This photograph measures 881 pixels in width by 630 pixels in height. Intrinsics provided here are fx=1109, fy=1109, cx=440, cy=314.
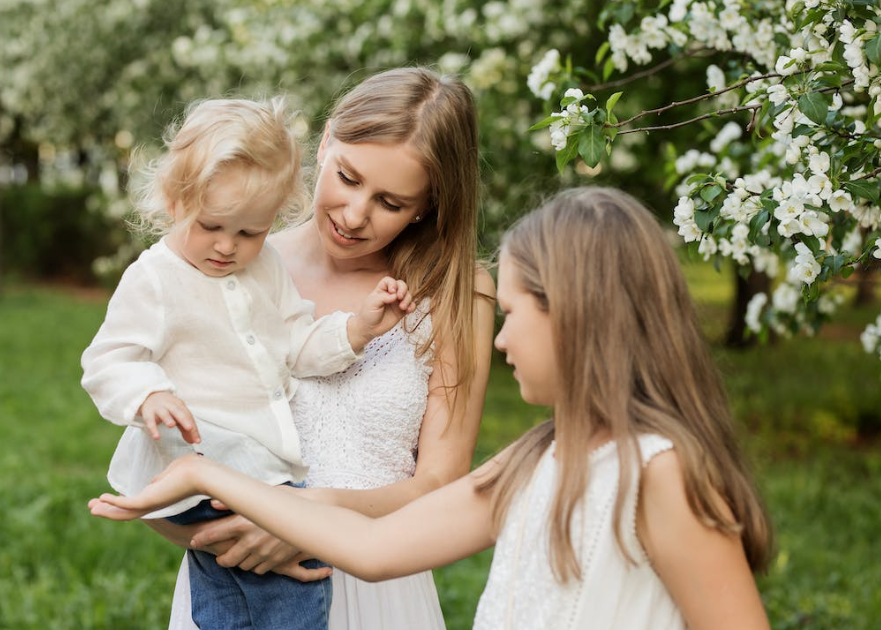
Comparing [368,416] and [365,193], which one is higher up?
[365,193]

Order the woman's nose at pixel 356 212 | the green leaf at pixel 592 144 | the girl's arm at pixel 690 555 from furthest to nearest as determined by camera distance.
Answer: the woman's nose at pixel 356 212 → the green leaf at pixel 592 144 → the girl's arm at pixel 690 555

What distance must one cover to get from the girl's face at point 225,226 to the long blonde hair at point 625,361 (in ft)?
2.23

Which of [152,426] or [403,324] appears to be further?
[403,324]

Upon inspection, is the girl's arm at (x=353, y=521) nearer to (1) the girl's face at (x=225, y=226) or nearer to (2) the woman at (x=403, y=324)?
(2) the woman at (x=403, y=324)

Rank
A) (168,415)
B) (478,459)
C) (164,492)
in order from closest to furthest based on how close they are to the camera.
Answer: (164,492) < (168,415) < (478,459)

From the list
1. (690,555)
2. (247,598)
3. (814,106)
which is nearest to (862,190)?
(814,106)

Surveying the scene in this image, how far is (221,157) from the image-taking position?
214 cm

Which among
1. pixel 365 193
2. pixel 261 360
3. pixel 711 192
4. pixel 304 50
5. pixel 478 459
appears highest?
pixel 365 193

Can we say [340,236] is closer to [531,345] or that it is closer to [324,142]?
[324,142]

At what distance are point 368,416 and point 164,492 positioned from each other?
616 millimetres

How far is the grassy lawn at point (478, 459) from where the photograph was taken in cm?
466

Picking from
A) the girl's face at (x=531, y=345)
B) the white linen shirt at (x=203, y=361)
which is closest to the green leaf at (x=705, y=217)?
the girl's face at (x=531, y=345)

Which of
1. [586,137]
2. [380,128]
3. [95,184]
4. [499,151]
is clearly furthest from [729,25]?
[95,184]

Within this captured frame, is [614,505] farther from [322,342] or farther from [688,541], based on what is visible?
[322,342]
